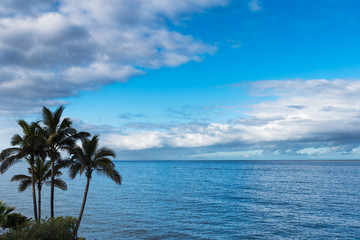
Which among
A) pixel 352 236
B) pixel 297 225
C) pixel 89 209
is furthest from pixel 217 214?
pixel 89 209

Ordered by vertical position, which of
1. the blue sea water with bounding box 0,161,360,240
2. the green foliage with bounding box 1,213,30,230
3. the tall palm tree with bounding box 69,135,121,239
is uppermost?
the tall palm tree with bounding box 69,135,121,239

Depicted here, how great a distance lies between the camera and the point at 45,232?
62.7 feet

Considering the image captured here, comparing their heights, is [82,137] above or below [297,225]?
above

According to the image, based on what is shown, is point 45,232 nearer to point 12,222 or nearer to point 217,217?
point 12,222

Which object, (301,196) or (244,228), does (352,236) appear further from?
(301,196)

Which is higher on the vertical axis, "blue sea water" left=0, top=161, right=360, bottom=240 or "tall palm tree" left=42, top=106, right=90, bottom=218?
"tall palm tree" left=42, top=106, right=90, bottom=218

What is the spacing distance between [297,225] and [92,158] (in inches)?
1309

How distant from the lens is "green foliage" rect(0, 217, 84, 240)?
1858cm

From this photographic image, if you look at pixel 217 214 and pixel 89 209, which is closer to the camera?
pixel 217 214

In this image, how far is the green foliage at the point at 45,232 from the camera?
1858 centimetres

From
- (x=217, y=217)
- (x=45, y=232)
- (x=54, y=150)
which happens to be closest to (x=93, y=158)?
(x=54, y=150)

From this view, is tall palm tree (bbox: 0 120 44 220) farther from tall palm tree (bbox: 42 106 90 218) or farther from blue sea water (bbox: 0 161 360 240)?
blue sea water (bbox: 0 161 360 240)

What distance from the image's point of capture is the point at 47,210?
52531 millimetres

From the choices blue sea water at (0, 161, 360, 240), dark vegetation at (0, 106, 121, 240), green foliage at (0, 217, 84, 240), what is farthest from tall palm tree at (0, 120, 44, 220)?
blue sea water at (0, 161, 360, 240)
